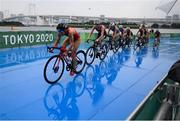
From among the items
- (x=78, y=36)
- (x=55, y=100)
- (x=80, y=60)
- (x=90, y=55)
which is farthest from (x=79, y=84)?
(x=90, y=55)

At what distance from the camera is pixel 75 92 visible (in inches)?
244

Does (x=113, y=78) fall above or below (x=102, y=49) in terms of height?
below

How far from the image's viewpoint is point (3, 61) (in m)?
10.1

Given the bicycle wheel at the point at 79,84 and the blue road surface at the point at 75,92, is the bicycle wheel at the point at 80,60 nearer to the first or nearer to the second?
the blue road surface at the point at 75,92

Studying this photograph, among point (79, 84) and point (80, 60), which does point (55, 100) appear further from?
point (80, 60)

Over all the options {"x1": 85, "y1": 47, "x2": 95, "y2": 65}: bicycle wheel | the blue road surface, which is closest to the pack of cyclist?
{"x1": 85, "y1": 47, "x2": 95, "y2": 65}: bicycle wheel

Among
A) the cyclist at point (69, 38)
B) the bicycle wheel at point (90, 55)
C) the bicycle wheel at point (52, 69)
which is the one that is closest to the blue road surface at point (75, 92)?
the bicycle wheel at point (52, 69)

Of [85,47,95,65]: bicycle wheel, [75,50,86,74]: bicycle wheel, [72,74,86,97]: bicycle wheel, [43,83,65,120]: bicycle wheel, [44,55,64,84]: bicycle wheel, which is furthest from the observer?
[85,47,95,65]: bicycle wheel

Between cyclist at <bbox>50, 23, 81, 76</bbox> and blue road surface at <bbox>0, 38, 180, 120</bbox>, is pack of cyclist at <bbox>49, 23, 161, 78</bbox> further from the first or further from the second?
blue road surface at <bbox>0, 38, 180, 120</bbox>

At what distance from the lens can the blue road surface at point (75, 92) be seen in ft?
15.6

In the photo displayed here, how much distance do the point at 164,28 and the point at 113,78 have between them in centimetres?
3417

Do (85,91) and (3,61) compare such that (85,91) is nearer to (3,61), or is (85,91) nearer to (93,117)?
(93,117)

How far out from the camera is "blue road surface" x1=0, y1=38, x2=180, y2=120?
15.6 feet

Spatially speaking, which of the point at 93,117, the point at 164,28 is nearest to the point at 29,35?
the point at 93,117
